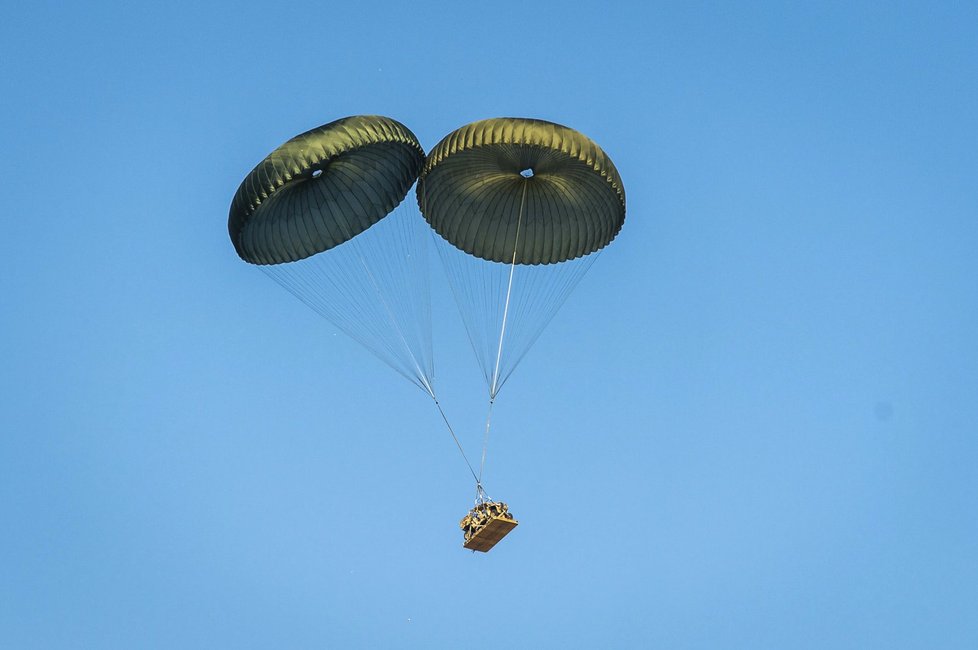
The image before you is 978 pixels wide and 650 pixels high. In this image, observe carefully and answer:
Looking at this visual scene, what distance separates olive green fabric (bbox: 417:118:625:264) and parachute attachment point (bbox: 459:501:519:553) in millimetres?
6586

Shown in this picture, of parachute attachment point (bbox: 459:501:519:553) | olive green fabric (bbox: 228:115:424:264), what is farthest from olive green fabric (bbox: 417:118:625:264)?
parachute attachment point (bbox: 459:501:519:553)

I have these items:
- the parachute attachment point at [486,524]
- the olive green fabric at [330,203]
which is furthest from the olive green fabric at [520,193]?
the parachute attachment point at [486,524]

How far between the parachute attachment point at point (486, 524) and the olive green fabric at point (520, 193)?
21.6ft

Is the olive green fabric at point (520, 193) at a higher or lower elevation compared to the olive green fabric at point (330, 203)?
lower

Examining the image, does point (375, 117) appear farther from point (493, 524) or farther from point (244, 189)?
point (493, 524)

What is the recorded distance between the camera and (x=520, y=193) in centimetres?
3734

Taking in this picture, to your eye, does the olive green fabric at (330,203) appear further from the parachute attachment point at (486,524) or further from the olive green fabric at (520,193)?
the parachute attachment point at (486,524)

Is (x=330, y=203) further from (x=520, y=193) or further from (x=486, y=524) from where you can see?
(x=486, y=524)

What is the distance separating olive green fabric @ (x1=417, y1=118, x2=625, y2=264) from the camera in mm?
34688

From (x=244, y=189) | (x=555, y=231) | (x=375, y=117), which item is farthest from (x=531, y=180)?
(x=244, y=189)

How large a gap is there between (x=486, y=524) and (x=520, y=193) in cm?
795

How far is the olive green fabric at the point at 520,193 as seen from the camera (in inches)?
1366

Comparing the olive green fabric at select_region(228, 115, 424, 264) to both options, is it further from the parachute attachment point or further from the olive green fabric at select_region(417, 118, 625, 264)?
the parachute attachment point

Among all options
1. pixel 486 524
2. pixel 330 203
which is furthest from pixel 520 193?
pixel 486 524
